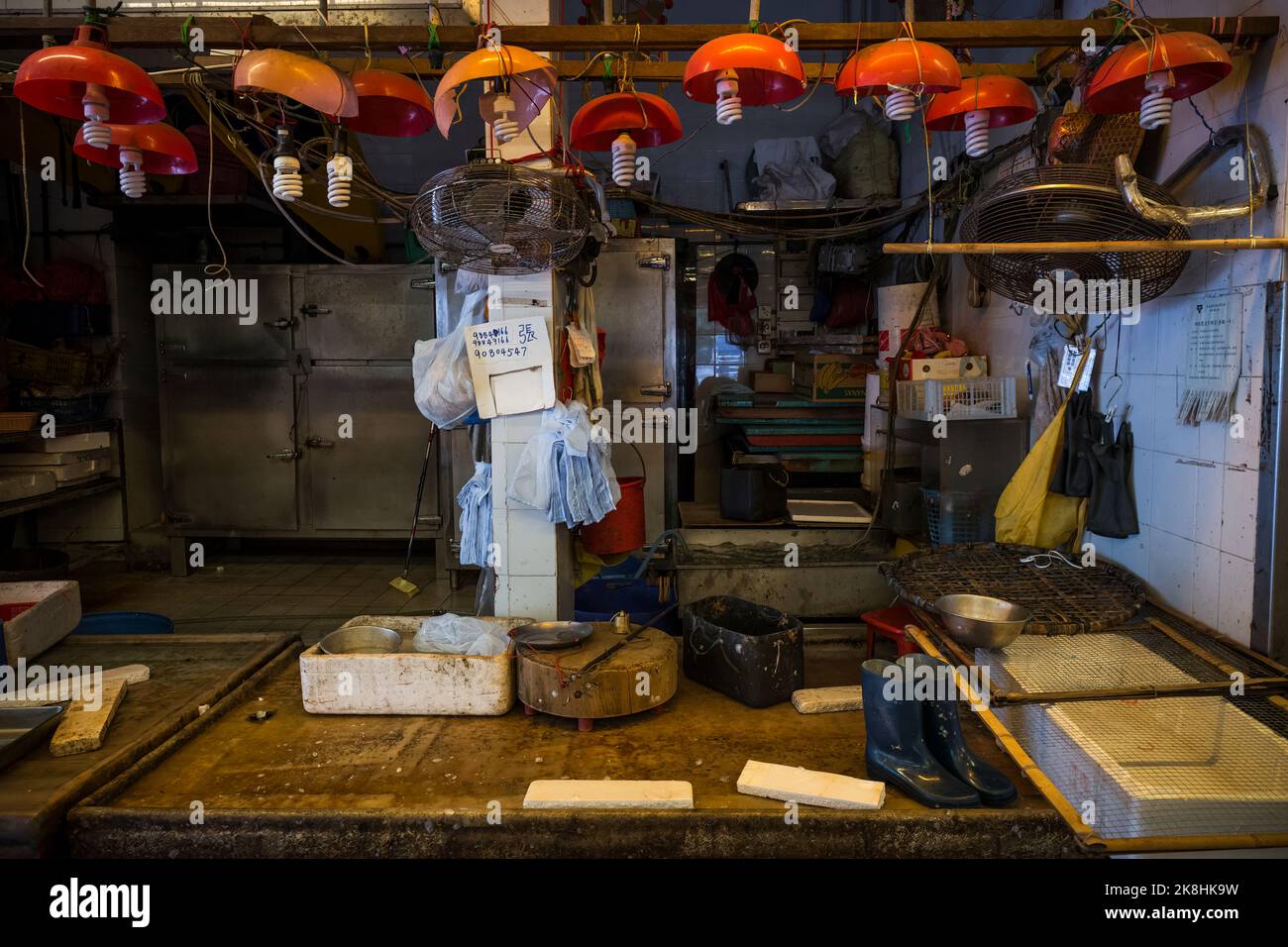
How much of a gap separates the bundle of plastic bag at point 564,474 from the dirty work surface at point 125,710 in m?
1.29

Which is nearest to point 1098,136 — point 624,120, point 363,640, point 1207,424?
point 1207,424

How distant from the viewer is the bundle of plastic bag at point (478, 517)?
13.0 ft

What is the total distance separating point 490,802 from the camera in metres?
2.33

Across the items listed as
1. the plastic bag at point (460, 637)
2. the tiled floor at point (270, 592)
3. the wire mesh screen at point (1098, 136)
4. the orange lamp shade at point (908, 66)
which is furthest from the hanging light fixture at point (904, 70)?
the tiled floor at point (270, 592)

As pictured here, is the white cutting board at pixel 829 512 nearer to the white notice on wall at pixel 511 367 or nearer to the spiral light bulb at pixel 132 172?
the white notice on wall at pixel 511 367

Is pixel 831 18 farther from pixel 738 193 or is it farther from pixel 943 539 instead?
pixel 943 539

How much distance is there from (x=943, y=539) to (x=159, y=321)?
665cm

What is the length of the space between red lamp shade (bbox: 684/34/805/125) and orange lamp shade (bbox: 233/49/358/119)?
1.17m

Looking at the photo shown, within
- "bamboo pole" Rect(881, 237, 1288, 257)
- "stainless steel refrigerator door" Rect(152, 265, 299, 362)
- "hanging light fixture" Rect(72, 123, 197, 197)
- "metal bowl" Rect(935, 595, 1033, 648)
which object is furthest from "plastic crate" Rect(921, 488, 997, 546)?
"stainless steel refrigerator door" Rect(152, 265, 299, 362)

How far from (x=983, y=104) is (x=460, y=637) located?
2.87m

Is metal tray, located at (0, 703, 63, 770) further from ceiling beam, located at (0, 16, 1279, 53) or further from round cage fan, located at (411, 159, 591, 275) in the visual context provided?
ceiling beam, located at (0, 16, 1279, 53)

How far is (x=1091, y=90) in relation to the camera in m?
3.01

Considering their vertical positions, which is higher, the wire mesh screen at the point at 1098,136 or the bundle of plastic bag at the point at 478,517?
the wire mesh screen at the point at 1098,136
